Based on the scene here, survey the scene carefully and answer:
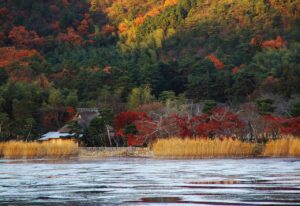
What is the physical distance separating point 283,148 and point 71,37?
84.8m

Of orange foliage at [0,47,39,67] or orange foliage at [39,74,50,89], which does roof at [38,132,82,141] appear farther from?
orange foliage at [0,47,39,67]

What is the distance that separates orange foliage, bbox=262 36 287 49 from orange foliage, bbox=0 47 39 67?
3086 centimetres

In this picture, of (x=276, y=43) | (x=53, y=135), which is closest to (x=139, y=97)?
(x=53, y=135)

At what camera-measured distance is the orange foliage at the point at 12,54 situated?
339 ft

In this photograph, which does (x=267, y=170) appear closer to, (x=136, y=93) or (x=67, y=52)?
(x=136, y=93)

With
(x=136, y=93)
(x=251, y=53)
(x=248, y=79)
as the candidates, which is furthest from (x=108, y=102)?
(x=251, y=53)

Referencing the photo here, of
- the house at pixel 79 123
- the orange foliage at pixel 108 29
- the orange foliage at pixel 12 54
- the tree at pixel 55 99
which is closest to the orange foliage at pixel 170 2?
the orange foliage at pixel 108 29

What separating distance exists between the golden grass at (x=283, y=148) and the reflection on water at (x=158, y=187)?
32.2ft

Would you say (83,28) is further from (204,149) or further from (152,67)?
(204,149)

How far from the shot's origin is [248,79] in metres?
71.4

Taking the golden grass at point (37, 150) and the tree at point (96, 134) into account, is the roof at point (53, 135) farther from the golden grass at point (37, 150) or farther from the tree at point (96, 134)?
the golden grass at point (37, 150)

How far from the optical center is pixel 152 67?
77438 mm

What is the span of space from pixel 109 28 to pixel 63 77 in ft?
125

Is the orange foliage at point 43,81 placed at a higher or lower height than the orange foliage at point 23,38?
lower
